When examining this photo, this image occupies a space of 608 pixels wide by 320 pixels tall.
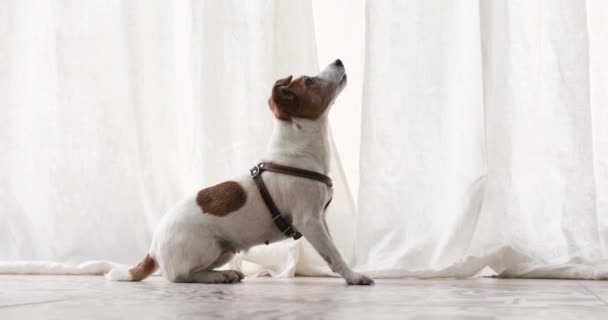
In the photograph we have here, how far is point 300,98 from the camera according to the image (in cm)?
167

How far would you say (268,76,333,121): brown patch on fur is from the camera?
166 cm

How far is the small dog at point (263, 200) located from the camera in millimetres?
1635

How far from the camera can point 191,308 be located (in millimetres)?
932

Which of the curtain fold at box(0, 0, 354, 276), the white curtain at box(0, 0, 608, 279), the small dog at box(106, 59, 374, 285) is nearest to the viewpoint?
the small dog at box(106, 59, 374, 285)

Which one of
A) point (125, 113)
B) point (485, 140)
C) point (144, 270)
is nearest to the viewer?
point (144, 270)

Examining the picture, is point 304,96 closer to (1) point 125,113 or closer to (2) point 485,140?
(2) point 485,140

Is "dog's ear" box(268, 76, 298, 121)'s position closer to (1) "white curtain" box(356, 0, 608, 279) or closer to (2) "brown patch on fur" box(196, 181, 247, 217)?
(2) "brown patch on fur" box(196, 181, 247, 217)

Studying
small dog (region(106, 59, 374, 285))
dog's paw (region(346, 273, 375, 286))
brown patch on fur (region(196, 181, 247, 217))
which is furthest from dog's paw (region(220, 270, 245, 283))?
dog's paw (region(346, 273, 375, 286))

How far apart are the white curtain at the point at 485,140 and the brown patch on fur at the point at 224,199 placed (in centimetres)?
48

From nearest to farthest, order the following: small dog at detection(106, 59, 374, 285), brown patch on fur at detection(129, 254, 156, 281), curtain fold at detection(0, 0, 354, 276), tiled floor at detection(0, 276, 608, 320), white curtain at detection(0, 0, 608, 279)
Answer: tiled floor at detection(0, 276, 608, 320) < small dog at detection(106, 59, 374, 285) < brown patch on fur at detection(129, 254, 156, 281) < white curtain at detection(0, 0, 608, 279) < curtain fold at detection(0, 0, 354, 276)

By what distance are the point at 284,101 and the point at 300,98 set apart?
4 cm

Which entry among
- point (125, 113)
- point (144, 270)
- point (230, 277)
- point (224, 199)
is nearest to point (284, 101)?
point (224, 199)

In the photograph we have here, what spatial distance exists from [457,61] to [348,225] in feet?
1.93

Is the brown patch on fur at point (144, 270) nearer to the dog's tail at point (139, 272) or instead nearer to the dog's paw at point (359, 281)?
the dog's tail at point (139, 272)
